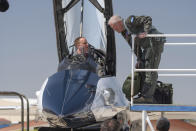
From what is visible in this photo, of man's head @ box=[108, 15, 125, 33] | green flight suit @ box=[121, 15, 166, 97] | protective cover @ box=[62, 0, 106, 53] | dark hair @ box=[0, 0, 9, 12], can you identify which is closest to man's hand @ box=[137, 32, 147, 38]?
green flight suit @ box=[121, 15, 166, 97]

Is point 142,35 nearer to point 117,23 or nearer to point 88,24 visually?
point 117,23

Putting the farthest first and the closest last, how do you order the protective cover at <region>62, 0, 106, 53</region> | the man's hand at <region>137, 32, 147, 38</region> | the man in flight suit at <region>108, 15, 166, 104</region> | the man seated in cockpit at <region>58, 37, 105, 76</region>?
the protective cover at <region>62, 0, 106, 53</region>
the man seated in cockpit at <region>58, 37, 105, 76</region>
the man in flight suit at <region>108, 15, 166, 104</region>
the man's hand at <region>137, 32, 147, 38</region>

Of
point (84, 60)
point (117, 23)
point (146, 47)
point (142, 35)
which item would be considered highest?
point (117, 23)

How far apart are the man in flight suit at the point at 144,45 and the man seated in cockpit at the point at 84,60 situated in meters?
0.75

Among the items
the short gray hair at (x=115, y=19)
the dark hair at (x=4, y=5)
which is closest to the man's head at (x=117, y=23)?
the short gray hair at (x=115, y=19)

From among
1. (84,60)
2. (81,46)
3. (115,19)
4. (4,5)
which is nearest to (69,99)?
(84,60)

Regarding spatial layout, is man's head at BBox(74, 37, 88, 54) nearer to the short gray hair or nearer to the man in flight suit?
the man in flight suit

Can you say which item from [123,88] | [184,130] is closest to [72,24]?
[123,88]

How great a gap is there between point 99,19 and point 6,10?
5338 millimetres

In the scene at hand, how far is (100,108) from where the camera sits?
6160 mm

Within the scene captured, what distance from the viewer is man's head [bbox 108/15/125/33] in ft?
22.8

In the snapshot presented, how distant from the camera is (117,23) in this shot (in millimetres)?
7008

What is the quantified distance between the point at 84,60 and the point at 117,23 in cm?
93

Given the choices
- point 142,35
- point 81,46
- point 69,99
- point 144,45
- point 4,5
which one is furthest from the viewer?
point 81,46
